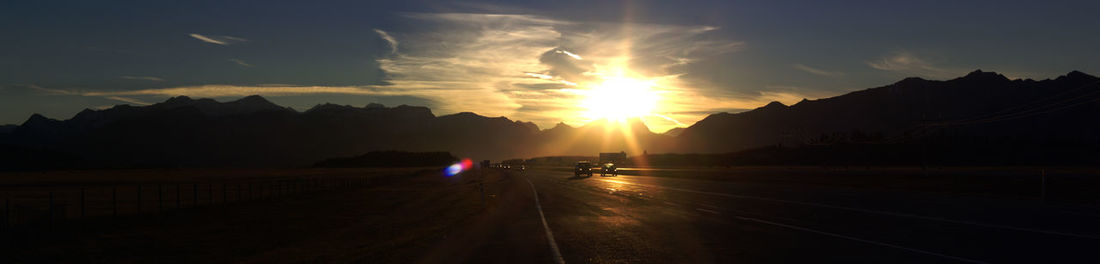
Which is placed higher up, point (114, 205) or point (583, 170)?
point (114, 205)

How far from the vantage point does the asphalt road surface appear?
1268 cm

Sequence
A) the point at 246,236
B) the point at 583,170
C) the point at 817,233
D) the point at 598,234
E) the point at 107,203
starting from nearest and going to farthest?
the point at 817,233
the point at 598,234
the point at 246,236
the point at 107,203
the point at 583,170

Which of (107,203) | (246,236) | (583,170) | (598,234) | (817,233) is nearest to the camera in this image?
(817,233)

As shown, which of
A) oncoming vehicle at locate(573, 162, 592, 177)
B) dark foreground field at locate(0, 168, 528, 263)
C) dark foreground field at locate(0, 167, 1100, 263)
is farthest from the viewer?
oncoming vehicle at locate(573, 162, 592, 177)

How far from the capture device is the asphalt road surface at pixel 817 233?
12680mm

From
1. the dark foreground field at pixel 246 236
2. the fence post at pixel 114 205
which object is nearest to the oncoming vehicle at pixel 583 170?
the fence post at pixel 114 205

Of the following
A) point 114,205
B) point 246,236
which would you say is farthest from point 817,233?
point 114,205

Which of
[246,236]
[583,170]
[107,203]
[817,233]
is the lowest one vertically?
[107,203]

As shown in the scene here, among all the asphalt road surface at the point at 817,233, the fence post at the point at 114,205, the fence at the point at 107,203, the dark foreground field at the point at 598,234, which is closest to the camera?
the asphalt road surface at the point at 817,233

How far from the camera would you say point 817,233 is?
16.8m

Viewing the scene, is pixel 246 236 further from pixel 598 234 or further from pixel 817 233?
pixel 817 233

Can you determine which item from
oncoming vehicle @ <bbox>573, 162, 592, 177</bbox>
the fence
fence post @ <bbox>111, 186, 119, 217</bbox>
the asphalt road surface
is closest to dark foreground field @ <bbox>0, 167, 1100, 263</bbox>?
the asphalt road surface

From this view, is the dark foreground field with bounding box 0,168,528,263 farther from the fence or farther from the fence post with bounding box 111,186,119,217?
the fence

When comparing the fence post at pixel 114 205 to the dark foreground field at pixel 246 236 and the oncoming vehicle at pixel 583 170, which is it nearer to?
the dark foreground field at pixel 246 236
